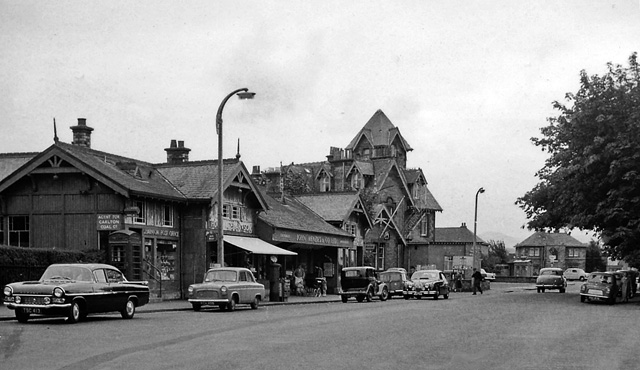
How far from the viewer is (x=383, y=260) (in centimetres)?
6556

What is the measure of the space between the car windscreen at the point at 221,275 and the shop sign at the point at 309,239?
49.2 ft

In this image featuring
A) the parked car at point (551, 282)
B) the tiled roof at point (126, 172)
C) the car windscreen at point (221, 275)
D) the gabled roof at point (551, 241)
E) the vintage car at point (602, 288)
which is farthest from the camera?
the gabled roof at point (551, 241)

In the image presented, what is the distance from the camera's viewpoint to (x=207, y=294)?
90.5 ft

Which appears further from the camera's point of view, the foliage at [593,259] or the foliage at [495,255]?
the foliage at [593,259]

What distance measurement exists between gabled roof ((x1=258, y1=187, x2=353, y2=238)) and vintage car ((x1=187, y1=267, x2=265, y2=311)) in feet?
47.2

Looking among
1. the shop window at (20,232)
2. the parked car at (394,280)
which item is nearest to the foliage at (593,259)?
the parked car at (394,280)

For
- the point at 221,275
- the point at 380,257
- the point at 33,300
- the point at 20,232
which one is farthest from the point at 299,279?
the point at 33,300

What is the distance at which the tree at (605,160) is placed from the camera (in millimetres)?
38438

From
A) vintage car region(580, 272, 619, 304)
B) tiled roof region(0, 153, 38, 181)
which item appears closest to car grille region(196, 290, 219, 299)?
vintage car region(580, 272, 619, 304)

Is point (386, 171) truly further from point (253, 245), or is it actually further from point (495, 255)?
point (495, 255)

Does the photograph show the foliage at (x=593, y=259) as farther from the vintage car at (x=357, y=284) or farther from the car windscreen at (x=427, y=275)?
the vintage car at (x=357, y=284)

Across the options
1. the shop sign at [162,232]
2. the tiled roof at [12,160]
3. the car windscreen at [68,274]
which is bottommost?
the car windscreen at [68,274]

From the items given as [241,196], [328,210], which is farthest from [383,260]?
[241,196]

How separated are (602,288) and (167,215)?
20059 millimetres
